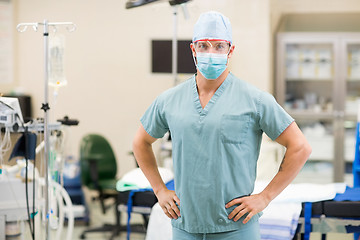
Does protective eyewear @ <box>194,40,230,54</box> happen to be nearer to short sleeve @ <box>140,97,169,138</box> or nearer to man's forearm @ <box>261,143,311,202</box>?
short sleeve @ <box>140,97,169,138</box>

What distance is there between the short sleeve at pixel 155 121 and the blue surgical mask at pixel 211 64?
202mm

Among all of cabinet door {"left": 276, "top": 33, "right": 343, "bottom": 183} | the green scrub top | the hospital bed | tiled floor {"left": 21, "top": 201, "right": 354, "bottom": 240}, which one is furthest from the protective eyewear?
cabinet door {"left": 276, "top": 33, "right": 343, "bottom": 183}

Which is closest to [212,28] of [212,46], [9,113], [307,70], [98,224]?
[212,46]

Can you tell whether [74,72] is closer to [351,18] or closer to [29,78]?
[29,78]

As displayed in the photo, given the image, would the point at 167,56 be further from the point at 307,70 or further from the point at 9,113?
the point at 9,113

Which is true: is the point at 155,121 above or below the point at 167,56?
below

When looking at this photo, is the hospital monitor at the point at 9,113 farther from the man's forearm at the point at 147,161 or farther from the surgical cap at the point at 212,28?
the surgical cap at the point at 212,28

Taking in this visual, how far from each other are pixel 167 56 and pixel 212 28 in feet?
9.67

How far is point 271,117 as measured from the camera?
1.82 metres

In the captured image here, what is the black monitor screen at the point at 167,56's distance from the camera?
466 cm

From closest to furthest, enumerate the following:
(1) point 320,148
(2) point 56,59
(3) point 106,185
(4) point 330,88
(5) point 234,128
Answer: (5) point 234,128, (2) point 56,59, (3) point 106,185, (1) point 320,148, (4) point 330,88

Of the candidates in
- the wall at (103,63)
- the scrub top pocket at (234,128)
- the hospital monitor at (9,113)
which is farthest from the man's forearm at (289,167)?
the wall at (103,63)

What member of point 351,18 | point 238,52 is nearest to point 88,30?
point 238,52

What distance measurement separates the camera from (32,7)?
540 centimetres
